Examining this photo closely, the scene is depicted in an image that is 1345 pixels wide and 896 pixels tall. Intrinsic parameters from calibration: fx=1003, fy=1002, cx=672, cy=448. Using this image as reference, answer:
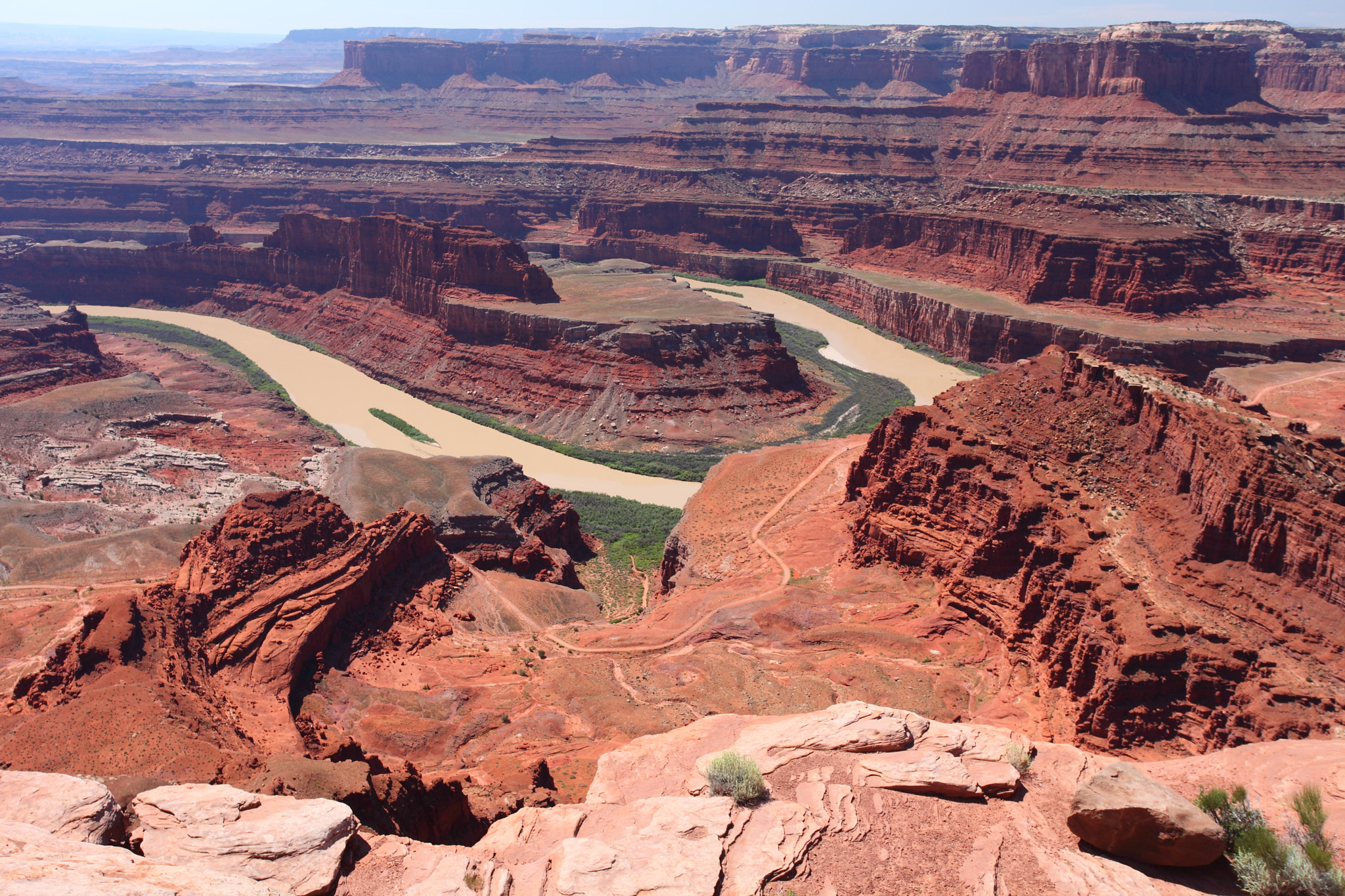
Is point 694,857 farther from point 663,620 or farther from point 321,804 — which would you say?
point 663,620

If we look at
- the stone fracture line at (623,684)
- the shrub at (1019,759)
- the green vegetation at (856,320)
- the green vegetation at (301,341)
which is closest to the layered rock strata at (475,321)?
the green vegetation at (301,341)

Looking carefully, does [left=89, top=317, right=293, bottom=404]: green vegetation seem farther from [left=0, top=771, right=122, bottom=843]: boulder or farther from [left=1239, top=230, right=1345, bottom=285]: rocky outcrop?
[left=1239, top=230, right=1345, bottom=285]: rocky outcrop

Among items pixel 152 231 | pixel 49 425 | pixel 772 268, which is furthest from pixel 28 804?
pixel 152 231

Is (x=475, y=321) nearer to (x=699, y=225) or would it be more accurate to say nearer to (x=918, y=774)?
(x=699, y=225)

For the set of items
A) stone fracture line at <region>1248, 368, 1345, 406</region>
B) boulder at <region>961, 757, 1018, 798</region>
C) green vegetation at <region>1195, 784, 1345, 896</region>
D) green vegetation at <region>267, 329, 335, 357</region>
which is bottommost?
green vegetation at <region>267, 329, 335, 357</region>

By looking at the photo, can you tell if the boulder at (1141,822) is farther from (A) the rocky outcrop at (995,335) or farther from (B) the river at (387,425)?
(A) the rocky outcrop at (995,335)

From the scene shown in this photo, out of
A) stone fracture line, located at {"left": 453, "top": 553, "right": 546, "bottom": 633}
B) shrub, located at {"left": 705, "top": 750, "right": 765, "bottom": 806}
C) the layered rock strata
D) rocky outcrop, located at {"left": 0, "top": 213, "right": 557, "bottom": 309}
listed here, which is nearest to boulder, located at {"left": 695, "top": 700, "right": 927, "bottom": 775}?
shrub, located at {"left": 705, "top": 750, "right": 765, "bottom": 806}
